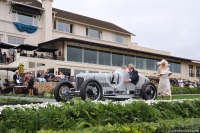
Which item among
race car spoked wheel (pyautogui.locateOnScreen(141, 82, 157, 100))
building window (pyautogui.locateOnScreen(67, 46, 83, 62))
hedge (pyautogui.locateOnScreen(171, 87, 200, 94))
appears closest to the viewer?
race car spoked wheel (pyautogui.locateOnScreen(141, 82, 157, 100))

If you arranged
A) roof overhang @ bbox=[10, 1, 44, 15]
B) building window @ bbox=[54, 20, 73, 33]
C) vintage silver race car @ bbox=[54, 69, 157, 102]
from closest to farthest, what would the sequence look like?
vintage silver race car @ bbox=[54, 69, 157, 102]
roof overhang @ bbox=[10, 1, 44, 15]
building window @ bbox=[54, 20, 73, 33]

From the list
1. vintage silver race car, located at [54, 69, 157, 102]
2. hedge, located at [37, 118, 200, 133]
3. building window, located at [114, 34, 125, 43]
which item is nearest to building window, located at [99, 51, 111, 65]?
building window, located at [114, 34, 125, 43]

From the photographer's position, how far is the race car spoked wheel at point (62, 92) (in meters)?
11.6

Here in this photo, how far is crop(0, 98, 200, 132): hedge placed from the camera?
6.71 meters

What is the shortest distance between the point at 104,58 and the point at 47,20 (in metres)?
9.52

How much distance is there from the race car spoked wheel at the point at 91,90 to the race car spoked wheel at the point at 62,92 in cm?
70

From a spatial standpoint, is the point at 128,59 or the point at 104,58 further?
the point at 128,59

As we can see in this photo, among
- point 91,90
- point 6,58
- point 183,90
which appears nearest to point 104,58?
point 183,90

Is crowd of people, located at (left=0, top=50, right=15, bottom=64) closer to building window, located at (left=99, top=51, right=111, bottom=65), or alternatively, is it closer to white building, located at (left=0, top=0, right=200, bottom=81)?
white building, located at (left=0, top=0, right=200, bottom=81)

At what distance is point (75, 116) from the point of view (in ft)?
23.3

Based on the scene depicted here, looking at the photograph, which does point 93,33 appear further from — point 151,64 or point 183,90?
point 183,90

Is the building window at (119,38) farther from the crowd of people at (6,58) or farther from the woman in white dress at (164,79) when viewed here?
the woman in white dress at (164,79)

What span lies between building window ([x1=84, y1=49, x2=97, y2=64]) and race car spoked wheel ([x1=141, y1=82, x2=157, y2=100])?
96.3ft

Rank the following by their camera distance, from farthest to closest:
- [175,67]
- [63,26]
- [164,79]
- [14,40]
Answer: [175,67]
[63,26]
[14,40]
[164,79]
